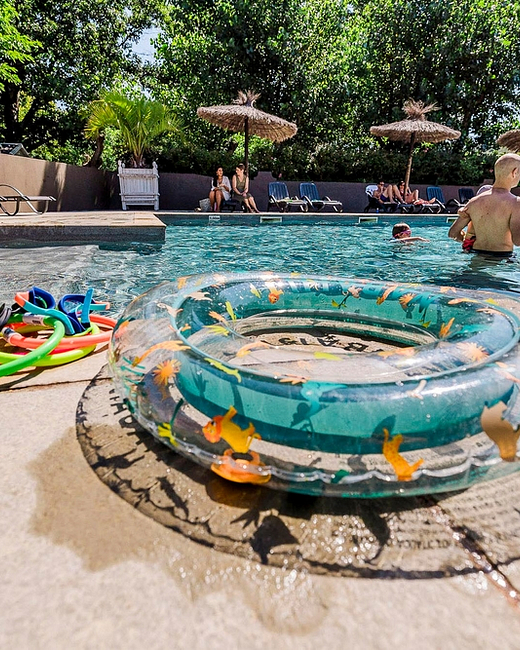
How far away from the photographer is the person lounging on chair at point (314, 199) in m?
14.9

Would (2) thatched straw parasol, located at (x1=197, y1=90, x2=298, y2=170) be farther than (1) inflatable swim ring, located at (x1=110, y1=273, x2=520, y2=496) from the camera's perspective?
Yes

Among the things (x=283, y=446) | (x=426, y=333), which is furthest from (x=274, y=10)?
(x=283, y=446)

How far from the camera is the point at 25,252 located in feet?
19.5

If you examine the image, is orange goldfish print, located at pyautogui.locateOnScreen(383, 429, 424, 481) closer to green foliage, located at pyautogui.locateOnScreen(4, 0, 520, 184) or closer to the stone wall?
the stone wall

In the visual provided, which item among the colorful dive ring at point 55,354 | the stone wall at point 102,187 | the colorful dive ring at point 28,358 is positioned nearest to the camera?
the colorful dive ring at point 28,358

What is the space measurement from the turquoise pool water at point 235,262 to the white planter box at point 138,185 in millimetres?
5059

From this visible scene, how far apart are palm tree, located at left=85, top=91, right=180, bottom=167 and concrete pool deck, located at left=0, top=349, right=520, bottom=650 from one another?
14665mm

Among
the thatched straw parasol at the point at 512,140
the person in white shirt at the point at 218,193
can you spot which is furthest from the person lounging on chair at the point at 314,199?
the thatched straw parasol at the point at 512,140

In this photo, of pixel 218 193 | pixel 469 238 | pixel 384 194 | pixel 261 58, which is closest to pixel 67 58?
pixel 261 58

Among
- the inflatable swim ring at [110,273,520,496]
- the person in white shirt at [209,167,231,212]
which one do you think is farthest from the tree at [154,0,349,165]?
the inflatable swim ring at [110,273,520,496]

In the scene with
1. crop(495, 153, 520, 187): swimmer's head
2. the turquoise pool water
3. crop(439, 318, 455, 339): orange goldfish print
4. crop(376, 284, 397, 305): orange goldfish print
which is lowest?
the turquoise pool water

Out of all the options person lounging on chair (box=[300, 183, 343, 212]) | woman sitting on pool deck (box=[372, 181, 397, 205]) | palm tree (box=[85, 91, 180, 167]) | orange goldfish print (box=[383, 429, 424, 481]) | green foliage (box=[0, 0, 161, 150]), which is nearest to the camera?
orange goldfish print (box=[383, 429, 424, 481])

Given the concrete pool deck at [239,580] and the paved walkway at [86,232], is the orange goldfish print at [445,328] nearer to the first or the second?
the concrete pool deck at [239,580]

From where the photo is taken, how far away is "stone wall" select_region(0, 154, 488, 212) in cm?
1105
